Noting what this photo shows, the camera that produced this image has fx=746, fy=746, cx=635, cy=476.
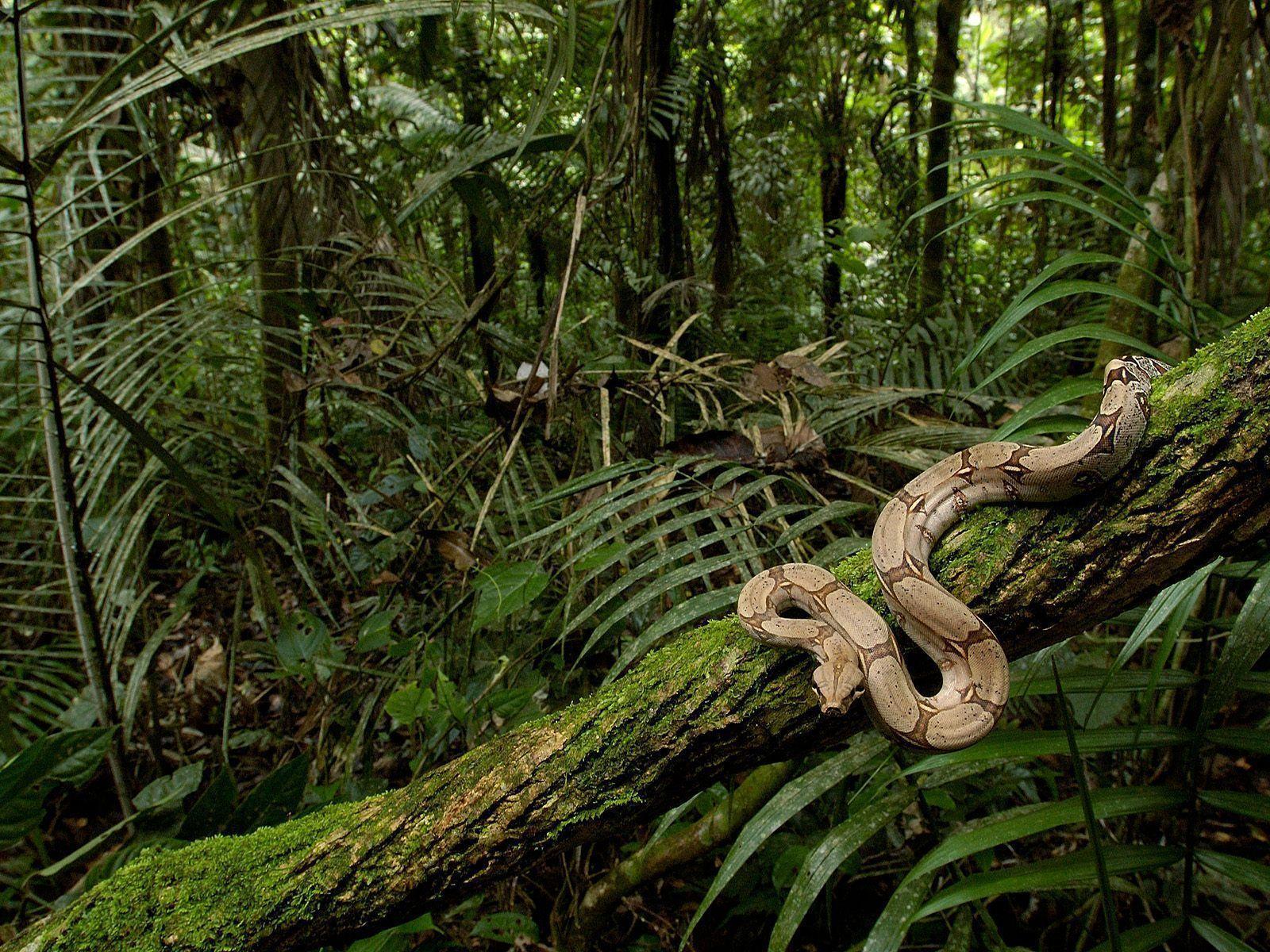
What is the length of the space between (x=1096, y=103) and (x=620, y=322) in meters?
7.39

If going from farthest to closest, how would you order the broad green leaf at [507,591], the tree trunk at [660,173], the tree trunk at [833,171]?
the tree trunk at [833,171]
the tree trunk at [660,173]
the broad green leaf at [507,591]

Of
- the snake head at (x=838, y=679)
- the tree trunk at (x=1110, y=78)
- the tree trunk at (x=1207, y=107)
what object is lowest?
the snake head at (x=838, y=679)

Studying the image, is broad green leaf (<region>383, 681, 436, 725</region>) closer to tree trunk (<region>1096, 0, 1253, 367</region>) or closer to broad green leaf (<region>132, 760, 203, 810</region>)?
broad green leaf (<region>132, 760, 203, 810</region>)

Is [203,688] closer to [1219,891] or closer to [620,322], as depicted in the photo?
[620,322]

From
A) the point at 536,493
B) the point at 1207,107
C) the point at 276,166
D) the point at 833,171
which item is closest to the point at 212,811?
the point at 536,493

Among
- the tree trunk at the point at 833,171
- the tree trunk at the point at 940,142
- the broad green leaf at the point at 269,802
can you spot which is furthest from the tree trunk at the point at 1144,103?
the broad green leaf at the point at 269,802

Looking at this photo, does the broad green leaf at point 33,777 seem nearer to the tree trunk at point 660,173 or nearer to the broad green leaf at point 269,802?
the broad green leaf at point 269,802

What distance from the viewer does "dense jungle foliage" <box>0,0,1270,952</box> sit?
6.97ft

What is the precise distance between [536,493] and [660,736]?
6.08 feet

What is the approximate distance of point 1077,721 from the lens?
2.87m

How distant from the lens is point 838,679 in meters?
1.53

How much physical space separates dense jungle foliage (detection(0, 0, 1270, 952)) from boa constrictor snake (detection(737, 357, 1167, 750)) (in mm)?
200

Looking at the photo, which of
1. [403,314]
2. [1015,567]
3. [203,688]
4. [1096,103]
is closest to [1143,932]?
[1015,567]

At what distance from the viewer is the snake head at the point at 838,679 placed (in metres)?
1.50
